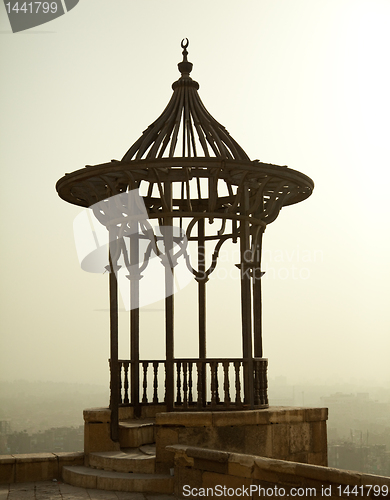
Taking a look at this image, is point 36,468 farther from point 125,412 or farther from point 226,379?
point 226,379

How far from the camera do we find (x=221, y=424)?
31.5 ft

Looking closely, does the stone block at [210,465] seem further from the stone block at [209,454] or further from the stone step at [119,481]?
the stone step at [119,481]

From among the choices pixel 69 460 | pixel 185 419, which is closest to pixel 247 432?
pixel 185 419

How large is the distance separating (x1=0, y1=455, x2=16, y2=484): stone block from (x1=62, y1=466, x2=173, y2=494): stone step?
42.4 inches

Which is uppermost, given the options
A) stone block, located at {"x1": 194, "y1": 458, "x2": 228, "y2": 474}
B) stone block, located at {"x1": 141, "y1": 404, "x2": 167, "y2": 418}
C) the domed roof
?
the domed roof

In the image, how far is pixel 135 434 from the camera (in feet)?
34.9

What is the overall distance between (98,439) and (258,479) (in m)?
3.71

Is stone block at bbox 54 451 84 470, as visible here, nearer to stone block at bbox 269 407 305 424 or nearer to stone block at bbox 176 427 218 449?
stone block at bbox 176 427 218 449

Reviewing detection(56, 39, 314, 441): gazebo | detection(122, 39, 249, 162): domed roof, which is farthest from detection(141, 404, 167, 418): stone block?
detection(122, 39, 249, 162): domed roof

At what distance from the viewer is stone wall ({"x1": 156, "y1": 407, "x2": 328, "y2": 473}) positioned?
941 cm

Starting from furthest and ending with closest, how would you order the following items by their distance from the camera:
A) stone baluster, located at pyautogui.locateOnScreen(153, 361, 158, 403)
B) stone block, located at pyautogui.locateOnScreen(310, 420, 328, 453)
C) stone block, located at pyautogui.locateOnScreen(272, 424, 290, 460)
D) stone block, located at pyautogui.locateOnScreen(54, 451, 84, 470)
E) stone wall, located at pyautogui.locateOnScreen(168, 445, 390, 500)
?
1. stone baluster, located at pyautogui.locateOnScreen(153, 361, 158, 403)
2. stone block, located at pyautogui.locateOnScreen(310, 420, 328, 453)
3. stone block, located at pyautogui.locateOnScreen(54, 451, 84, 470)
4. stone block, located at pyautogui.locateOnScreen(272, 424, 290, 460)
5. stone wall, located at pyautogui.locateOnScreen(168, 445, 390, 500)

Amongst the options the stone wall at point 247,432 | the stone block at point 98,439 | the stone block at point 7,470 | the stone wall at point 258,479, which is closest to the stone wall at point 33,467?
the stone block at point 7,470

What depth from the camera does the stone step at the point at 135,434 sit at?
34.8 feet

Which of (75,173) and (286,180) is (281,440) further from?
(75,173)
